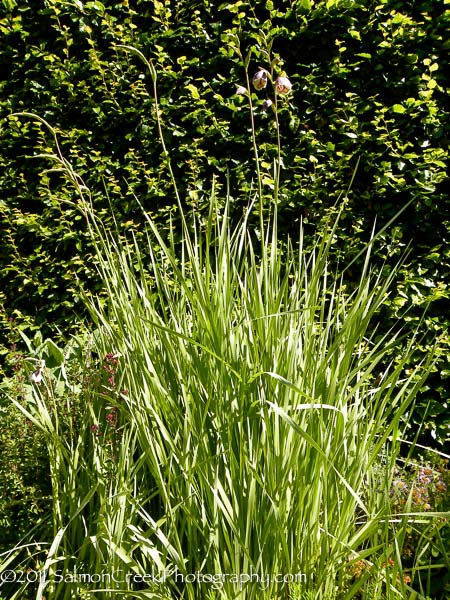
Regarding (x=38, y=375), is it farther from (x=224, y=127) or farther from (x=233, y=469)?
(x=224, y=127)

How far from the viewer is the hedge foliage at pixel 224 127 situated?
330cm

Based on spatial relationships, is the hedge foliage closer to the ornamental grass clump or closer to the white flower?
the white flower

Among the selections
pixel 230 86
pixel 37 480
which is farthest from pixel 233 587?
pixel 230 86

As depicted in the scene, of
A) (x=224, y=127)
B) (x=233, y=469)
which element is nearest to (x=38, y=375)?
(x=233, y=469)

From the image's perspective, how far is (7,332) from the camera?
3.56 meters

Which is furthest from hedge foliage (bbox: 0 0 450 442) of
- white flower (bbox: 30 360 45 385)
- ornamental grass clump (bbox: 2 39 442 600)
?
ornamental grass clump (bbox: 2 39 442 600)

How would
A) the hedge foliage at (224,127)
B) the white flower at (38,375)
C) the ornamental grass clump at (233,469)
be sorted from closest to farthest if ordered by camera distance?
the ornamental grass clump at (233,469), the white flower at (38,375), the hedge foliage at (224,127)

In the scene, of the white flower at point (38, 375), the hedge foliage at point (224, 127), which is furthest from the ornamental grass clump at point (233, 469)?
the hedge foliage at point (224, 127)

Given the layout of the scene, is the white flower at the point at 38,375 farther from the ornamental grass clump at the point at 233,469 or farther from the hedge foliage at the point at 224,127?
the hedge foliage at the point at 224,127

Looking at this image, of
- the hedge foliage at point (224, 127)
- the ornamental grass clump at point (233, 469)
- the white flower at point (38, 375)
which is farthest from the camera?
the hedge foliage at point (224, 127)

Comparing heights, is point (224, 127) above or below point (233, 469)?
above

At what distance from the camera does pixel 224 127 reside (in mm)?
3422

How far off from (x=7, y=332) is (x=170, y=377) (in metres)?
1.91

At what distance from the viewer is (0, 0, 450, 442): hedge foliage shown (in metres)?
3.30
